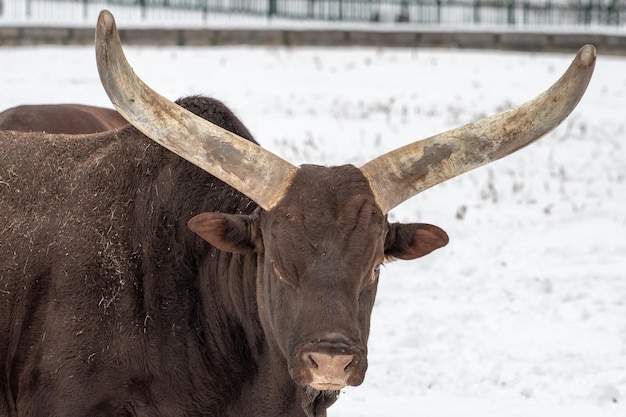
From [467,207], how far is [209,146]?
7.87 m

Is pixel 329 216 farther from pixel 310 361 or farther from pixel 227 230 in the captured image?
pixel 310 361

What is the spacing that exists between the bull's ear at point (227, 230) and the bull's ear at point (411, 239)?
0.66m

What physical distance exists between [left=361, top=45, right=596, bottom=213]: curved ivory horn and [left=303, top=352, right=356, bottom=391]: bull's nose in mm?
888

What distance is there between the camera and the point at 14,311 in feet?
19.1

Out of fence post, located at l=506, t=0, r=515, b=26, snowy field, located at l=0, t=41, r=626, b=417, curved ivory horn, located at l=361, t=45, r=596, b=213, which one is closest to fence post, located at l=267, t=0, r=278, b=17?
fence post, located at l=506, t=0, r=515, b=26

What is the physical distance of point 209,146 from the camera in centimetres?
533

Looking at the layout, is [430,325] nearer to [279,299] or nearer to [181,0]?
[279,299]

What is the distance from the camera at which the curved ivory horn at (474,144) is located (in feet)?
17.7

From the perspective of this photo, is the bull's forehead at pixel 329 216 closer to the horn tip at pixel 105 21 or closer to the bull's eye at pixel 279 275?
the bull's eye at pixel 279 275

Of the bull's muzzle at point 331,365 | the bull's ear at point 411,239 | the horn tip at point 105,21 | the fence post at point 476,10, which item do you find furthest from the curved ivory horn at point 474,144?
the fence post at point 476,10

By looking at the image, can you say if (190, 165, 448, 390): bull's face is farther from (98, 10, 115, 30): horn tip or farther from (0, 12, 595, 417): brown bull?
(98, 10, 115, 30): horn tip

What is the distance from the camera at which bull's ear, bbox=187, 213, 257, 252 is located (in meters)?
5.26

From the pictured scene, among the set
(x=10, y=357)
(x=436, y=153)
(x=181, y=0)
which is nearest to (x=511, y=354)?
(x=436, y=153)

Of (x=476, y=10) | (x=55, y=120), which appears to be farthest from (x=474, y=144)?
(x=476, y=10)
